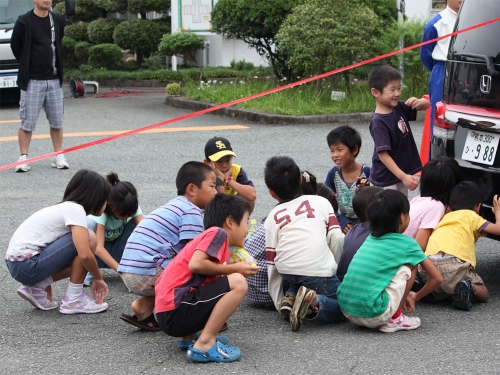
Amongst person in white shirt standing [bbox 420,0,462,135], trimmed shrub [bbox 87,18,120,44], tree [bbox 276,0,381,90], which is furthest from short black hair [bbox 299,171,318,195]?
trimmed shrub [bbox 87,18,120,44]

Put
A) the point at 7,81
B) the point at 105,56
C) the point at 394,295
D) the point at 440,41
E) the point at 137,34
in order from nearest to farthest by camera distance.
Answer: the point at 394,295, the point at 440,41, the point at 7,81, the point at 137,34, the point at 105,56

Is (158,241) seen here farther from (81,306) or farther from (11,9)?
(11,9)

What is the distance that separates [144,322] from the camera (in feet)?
13.8

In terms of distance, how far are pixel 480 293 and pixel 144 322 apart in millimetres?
1869

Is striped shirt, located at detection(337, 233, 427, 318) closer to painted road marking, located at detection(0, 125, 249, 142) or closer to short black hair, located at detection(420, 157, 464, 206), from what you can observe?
short black hair, located at detection(420, 157, 464, 206)

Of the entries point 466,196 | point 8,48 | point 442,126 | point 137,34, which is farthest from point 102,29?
point 466,196

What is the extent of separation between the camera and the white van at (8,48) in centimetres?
1256

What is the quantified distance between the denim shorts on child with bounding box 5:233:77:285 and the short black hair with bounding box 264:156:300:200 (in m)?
1.14

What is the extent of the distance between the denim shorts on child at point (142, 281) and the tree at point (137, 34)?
15.4 m

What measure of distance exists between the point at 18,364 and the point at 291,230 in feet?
5.06

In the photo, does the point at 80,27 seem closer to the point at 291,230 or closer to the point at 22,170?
the point at 22,170

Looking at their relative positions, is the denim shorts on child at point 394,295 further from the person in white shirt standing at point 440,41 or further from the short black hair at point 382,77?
the person in white shirt standing at point 440,41

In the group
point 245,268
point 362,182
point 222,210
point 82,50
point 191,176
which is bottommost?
point 245,268

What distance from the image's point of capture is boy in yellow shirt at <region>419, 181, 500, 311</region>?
177 inches
